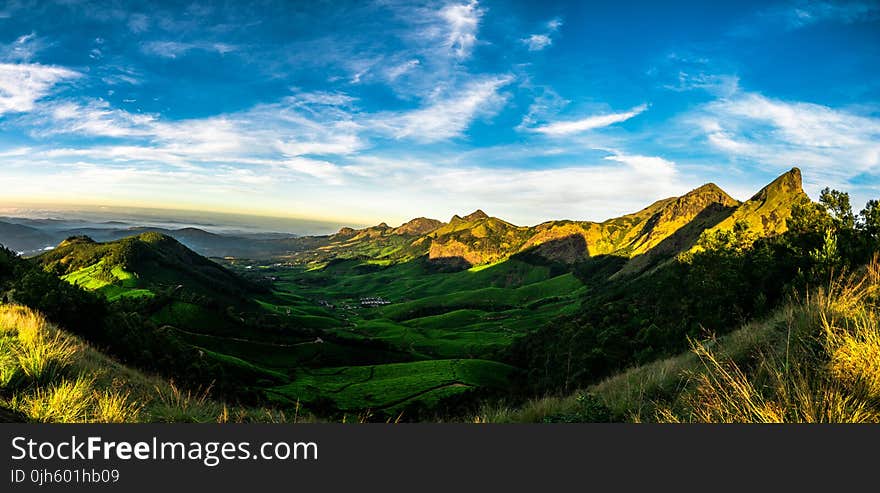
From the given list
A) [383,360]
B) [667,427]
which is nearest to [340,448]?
[667,427]

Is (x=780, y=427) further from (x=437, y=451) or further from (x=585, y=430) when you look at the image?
(x=437, y=451)

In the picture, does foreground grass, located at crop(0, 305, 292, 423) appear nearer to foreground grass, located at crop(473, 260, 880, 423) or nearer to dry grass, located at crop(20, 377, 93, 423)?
dry grass, located at crop(20, 377, 93, 423)

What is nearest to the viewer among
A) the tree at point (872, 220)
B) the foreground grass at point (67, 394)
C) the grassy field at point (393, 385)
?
the foreground grass at point (67, 394)

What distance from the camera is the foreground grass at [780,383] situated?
5.58 metres

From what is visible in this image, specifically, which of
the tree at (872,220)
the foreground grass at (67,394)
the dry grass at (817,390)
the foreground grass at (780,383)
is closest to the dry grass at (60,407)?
the foreground grass at (67,394)

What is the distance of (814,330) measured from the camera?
8695 mm

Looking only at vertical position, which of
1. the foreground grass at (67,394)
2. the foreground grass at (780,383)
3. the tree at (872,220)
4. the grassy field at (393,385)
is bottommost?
the grassy field at (393,385)

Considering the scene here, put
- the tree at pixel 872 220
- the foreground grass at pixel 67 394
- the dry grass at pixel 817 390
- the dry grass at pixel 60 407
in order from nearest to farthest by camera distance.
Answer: the dry grass at pixel 817 390 < the dry grass at pixel 60 407 < the foreground grass at pixel 67 394 < the tree at pixel 872 220

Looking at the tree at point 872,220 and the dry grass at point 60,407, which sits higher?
the tree at point 872,220

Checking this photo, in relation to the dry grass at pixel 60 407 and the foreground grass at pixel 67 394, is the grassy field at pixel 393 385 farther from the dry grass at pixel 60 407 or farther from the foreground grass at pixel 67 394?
the dry grass at pixel 60 407

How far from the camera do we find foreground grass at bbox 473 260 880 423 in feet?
18.3

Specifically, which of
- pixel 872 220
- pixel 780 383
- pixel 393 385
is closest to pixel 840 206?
pixel 872 220

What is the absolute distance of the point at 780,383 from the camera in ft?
20.6

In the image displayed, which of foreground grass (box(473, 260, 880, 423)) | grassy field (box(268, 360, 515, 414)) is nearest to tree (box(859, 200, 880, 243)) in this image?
foreground grass (box(473, 260, 880, 423))
